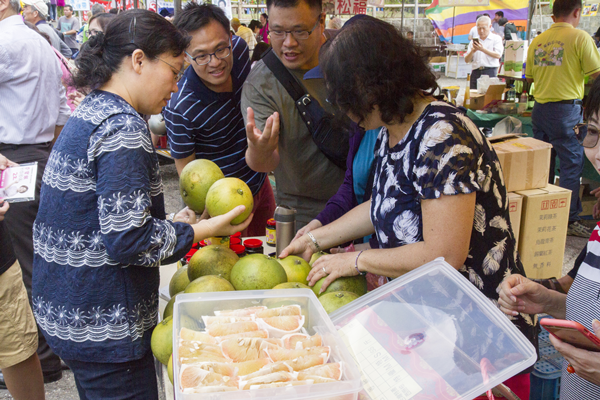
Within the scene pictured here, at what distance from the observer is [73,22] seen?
1329 centimetres

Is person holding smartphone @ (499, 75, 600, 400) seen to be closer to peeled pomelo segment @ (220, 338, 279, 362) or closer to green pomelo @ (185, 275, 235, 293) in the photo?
peeled pomelo segment @ (220, 338, 279, 362)

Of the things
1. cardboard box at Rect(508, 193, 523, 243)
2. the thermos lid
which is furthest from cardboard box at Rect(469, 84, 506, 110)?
the thermos lid

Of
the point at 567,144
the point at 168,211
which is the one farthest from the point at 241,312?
the point at 567,144

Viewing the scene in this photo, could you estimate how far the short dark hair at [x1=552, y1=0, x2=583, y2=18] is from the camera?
525 cm

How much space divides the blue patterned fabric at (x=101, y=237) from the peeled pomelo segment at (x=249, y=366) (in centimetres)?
58

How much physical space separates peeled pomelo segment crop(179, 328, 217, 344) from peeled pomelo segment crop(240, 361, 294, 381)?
17cm

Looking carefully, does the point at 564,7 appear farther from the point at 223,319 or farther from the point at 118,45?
the point at 223,319

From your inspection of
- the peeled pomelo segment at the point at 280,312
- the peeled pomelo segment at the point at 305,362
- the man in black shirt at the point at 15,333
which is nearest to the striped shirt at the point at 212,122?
the man in black shirt at the point at 15,333

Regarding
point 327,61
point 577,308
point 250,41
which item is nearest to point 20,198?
point 327,61

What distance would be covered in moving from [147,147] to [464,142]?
99 cm

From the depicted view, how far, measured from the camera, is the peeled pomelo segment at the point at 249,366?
3.39ft

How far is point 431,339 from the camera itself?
1124 mm

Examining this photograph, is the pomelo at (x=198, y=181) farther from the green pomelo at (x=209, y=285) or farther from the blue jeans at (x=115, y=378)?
the blue jeans at (x=115, y=378)

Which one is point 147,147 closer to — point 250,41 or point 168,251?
point 168,251
